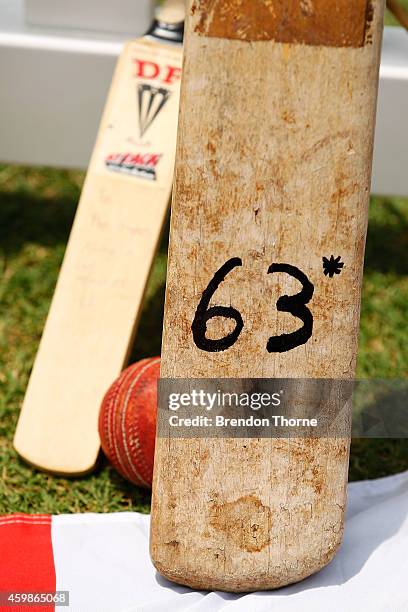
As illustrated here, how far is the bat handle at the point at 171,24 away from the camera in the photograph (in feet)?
9.32

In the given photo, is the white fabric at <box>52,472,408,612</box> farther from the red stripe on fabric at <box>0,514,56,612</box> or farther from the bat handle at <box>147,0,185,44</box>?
the bat handle at <box>147,0,185,44</box>

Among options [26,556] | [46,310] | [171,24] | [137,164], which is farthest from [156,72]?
[26,556]

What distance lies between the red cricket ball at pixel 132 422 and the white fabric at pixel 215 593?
0.13 metres

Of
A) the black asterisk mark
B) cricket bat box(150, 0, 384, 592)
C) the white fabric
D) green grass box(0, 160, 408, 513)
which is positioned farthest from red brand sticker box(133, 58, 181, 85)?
the white fabric

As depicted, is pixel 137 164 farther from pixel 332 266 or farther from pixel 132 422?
pixel 332 266

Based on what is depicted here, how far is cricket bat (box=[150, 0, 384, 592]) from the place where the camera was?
5.59 ft

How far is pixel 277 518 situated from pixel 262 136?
84 cm

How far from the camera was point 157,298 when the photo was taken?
330cm

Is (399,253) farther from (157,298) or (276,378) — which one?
(276,378)

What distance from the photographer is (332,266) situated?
72.1 inches

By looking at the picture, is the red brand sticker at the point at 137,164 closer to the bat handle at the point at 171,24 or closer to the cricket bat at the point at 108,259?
the cricket bat at the point at 108,259

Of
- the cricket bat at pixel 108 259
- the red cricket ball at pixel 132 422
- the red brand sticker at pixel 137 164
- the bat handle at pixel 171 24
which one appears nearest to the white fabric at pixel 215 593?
the red cricket ball at pixel 132 422

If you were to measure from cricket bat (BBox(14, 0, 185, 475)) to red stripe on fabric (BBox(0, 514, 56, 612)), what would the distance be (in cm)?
25

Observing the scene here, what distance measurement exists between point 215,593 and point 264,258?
30.6 inches
